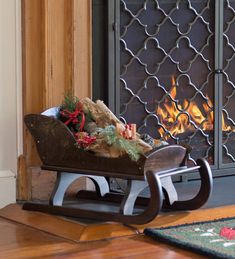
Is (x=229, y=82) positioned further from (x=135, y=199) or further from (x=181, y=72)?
(x=135, y=199)

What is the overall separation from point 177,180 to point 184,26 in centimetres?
74

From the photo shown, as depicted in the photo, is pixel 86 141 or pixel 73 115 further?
pixel 73 115

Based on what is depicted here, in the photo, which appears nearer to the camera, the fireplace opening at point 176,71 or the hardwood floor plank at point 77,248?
the hardwood floor plank at point 77,248

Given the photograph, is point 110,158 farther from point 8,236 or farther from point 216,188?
point 216,188

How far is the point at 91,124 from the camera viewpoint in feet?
8.75

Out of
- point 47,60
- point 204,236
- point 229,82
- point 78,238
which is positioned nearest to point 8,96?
point 47,60

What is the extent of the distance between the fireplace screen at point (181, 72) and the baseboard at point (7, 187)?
1.88 feet

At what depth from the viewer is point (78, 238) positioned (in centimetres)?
235

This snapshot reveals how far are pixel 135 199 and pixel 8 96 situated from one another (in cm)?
71

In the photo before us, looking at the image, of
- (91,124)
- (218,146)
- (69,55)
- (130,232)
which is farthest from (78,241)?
(218,146)

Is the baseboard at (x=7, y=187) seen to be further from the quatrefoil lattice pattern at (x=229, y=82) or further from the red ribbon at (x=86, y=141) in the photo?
the quatrefoil lattice pattern at (x=229, y=82)

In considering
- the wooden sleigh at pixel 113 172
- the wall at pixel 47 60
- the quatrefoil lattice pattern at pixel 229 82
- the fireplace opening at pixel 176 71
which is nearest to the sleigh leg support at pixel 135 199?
the wooden sleigh at pixel 113 172

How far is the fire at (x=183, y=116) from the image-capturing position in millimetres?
3203

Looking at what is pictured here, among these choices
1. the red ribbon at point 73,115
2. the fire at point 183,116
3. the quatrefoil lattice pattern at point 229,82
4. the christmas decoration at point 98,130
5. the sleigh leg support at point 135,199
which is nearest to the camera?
the sleigh leg support at point 135,199
